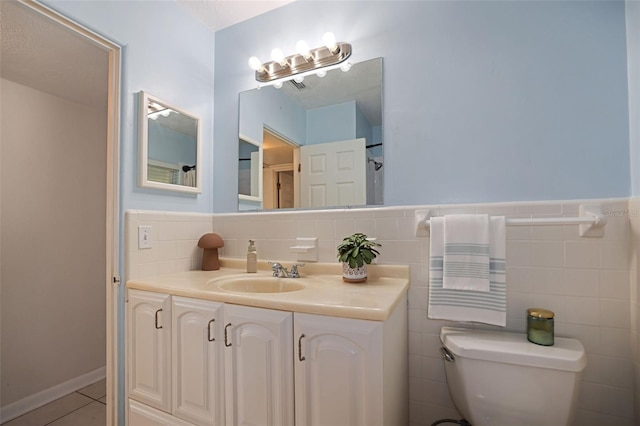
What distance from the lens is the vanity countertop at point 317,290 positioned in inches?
34.4

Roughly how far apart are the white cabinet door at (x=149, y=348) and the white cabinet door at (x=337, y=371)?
2.08ft

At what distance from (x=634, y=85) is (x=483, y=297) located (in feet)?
3.13

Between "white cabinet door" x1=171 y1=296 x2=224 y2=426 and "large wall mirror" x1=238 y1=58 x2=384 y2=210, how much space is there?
2.37ft

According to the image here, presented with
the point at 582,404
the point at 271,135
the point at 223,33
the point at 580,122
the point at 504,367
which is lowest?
the point at 582,404

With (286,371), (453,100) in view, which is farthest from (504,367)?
(453,100)

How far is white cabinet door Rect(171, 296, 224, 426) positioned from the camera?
1.06m

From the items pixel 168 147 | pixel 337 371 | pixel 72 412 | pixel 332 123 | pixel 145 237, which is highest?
pixel 332 123

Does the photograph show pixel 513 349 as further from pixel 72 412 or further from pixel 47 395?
pixel 47 395

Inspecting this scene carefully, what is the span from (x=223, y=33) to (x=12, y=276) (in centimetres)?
209

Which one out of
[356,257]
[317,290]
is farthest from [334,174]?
[317,290]

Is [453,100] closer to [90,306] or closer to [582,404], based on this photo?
[582,404]

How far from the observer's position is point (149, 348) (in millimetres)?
1219

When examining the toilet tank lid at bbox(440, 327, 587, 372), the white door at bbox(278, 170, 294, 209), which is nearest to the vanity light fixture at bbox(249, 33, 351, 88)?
the white door at bbox(278, 170, 294, 209)

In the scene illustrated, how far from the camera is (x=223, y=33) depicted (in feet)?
6.14
